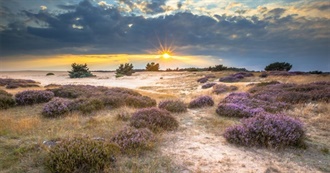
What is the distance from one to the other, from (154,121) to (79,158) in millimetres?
3853

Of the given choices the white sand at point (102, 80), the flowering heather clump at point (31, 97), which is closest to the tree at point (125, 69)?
the white sand at point (102, 80)

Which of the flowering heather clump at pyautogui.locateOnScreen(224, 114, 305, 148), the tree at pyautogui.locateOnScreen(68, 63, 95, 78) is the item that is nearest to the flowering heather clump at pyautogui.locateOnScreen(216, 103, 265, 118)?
the flowering heather clump at pyautogui.locateOnScreen(224, 114, 305, 148)

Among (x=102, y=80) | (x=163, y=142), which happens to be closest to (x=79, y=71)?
(x=102, y=80)

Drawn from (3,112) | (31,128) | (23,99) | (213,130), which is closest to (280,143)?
(213,130)

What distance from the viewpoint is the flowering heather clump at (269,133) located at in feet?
22.6

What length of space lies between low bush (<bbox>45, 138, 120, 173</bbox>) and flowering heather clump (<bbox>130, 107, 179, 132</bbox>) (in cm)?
283

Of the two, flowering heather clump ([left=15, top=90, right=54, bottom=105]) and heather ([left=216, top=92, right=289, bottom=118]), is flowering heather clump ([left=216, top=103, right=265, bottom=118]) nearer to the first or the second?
heather ([left=216, top=92, right=289, bottom=118])

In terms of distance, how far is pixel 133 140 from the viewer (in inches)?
252

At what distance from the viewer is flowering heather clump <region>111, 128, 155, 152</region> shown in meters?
6.30

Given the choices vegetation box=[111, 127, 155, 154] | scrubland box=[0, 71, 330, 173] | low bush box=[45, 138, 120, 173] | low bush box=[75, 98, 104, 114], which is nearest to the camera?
low bush box=[45, 138, 120, 173]

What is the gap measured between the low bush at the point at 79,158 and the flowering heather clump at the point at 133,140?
837 millimetres

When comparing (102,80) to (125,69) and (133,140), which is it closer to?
(125,69)

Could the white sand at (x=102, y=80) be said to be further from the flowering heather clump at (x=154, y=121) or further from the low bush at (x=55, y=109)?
the flowering heather clump at (x=154, y=121)

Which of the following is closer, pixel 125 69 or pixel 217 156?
pixel 217 156
